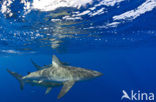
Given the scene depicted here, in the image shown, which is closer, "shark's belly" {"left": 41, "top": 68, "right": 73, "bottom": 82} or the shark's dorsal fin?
"shark's belly" {"left": 41, "top": 68, "right": 73, "bottom": 82}

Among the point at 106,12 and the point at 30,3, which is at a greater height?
the point at 30,3

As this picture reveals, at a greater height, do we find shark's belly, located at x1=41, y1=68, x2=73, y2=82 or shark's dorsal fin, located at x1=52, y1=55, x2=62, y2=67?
shark's dorsal fin, located at x1=52, y1=55, x2=62, y2=67

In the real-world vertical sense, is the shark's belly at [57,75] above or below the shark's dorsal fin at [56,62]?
below

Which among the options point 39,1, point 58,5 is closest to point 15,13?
point 39,1

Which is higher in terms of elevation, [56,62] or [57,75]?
[56,62]

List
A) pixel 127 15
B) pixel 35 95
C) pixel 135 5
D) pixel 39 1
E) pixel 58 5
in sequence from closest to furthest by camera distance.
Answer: pixel 39 1
pixel 58 5
pixel 135 5
pixel 127 15
pixel 35 95

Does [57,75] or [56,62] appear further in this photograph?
[56,62]

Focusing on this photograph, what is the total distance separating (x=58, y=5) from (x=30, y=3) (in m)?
2.23

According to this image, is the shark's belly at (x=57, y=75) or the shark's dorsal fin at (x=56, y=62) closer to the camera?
the shark's belly at (x=57, y=75)

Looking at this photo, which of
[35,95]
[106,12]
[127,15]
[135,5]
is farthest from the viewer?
[35,95]

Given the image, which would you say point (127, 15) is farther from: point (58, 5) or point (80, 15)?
point (58, 5)

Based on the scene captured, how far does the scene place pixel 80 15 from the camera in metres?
14.5

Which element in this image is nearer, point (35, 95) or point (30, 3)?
point (30, 3)

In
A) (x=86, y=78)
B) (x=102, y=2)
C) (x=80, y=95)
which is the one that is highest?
(x=102, y=2)
